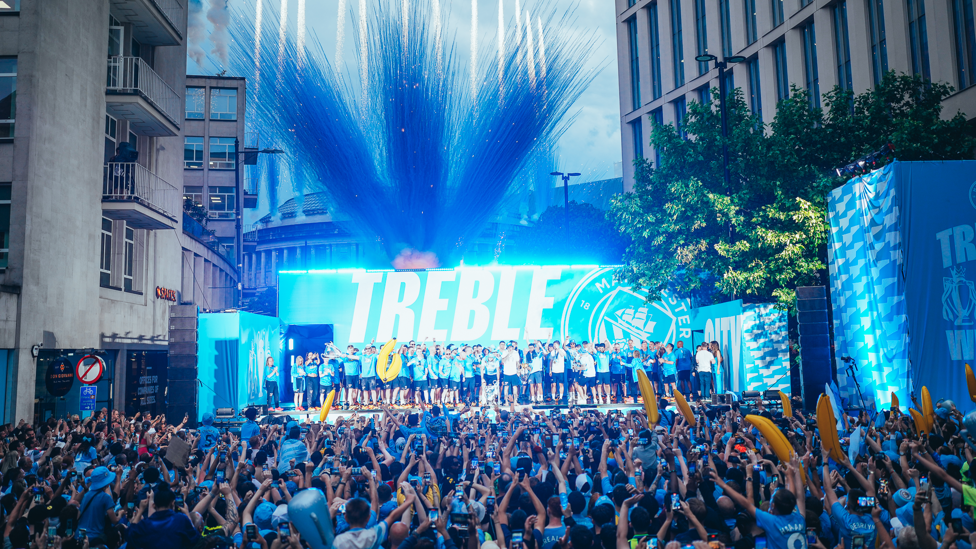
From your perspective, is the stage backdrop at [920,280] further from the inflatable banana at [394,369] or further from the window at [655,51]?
the window at [655,51]

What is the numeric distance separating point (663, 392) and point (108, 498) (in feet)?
58.3

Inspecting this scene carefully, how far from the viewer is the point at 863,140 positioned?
21219 millimetres

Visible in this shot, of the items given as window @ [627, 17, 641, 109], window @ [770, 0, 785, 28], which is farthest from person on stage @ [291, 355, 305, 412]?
window @ [627, 17, 641, 109]

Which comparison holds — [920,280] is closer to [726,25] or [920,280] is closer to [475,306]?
[475,306]

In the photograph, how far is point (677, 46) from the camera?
1668 inches

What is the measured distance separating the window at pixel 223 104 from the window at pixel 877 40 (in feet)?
127

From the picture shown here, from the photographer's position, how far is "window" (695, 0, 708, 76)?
40.0 meters

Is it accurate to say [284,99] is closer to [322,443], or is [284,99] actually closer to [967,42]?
[322,443]

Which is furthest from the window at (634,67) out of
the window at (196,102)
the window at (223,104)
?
the window at (196,102)

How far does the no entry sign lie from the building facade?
1757 centimetres

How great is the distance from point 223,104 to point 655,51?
2826cm

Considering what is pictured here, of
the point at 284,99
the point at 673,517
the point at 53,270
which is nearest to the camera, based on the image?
the point at 673,517

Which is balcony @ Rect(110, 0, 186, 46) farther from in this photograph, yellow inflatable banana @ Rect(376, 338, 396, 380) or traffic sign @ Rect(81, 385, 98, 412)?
traffic sign @ Rect(81, 385, 98, 412)

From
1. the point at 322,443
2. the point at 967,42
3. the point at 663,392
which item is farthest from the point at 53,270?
the point at 967,42
